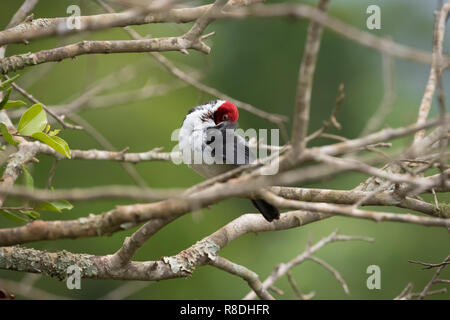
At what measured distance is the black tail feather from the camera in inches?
93.7

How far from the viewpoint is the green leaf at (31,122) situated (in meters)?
2.06

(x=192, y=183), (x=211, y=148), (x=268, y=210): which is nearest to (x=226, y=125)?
(x=211, y=148)

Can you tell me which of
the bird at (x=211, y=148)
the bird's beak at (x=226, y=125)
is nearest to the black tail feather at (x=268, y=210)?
the bird at (x=211, y=148)

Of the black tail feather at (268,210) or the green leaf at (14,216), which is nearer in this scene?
the green leaf at (14,216)

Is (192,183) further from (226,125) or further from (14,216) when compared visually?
(14,216)

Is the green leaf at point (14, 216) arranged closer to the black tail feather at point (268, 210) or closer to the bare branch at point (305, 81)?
the black tail feather at point (268, 210)

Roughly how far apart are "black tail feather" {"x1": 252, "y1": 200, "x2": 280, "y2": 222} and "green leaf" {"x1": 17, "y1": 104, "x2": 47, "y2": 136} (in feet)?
2.89

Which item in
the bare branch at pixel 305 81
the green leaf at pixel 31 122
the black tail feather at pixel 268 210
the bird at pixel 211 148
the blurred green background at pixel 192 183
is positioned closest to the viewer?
the bare branch at pixel 305 81

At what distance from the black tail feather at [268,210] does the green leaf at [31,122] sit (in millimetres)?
880

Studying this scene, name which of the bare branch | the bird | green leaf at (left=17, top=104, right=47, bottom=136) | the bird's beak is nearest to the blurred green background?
the bird's beak

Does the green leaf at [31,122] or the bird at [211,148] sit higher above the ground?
the green leaf at [31,122]

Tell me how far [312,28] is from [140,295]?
6540 mm
